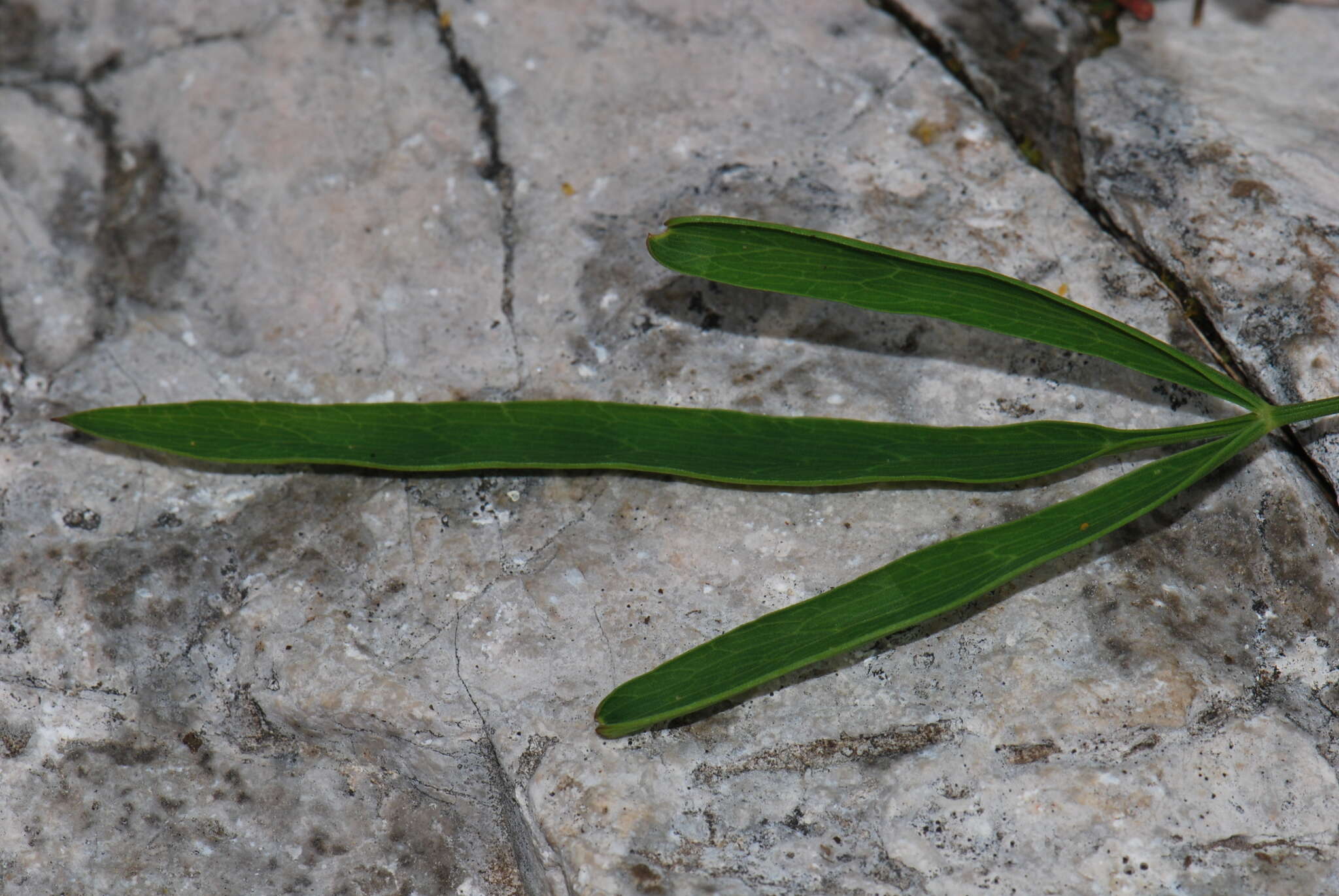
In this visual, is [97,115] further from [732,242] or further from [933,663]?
[933,663]

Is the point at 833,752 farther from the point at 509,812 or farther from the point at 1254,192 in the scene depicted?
the point at 1254,192

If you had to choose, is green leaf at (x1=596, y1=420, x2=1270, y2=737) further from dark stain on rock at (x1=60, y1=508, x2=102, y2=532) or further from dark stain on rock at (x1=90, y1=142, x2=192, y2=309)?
dark stain on rock at (x1=90, y1=142, x2=192, y2=309)

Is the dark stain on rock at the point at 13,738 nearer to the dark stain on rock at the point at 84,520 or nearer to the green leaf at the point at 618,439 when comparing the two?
the dark stain on rock at the point at 84,520

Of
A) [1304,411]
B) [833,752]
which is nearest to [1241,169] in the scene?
[1304,411]

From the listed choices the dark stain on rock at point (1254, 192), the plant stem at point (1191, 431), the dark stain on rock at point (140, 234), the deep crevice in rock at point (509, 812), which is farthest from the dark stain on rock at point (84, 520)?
the dark stain on rock at point (1254, 192)

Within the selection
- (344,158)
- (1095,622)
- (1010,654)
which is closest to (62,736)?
(344,158)
